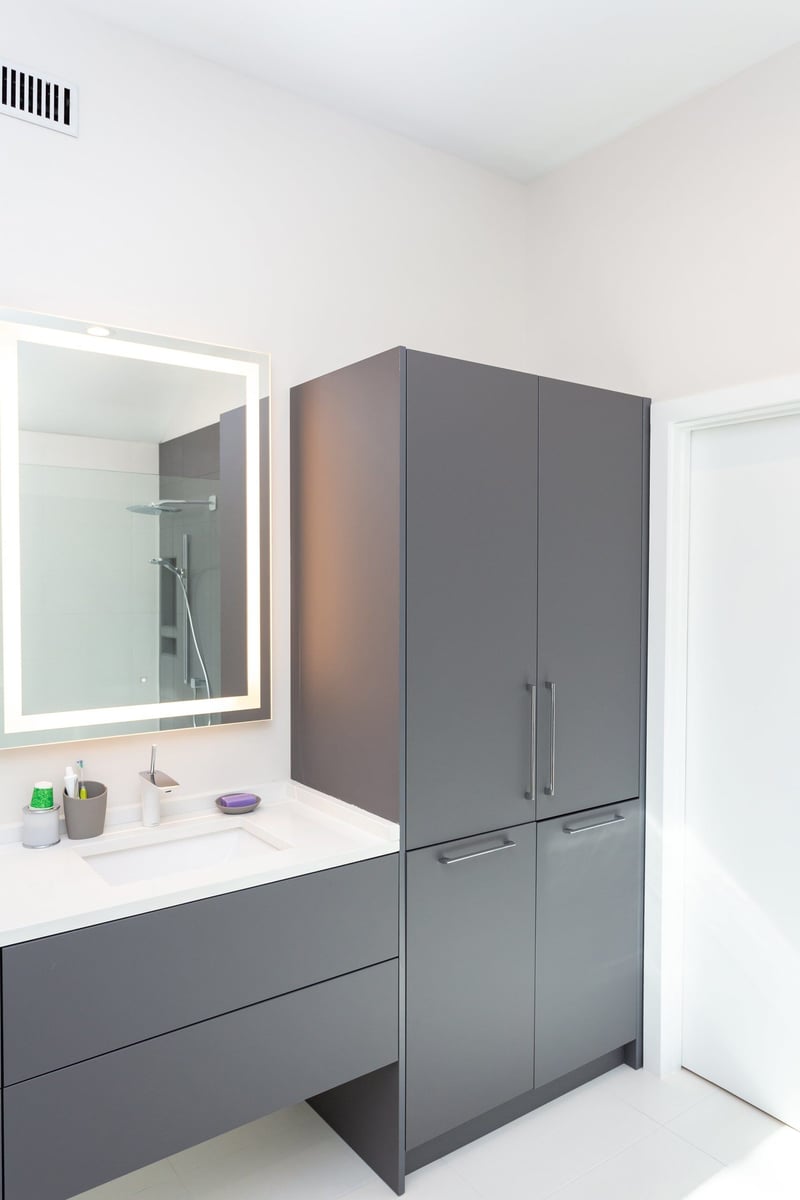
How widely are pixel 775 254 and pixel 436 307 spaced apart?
3.23ft

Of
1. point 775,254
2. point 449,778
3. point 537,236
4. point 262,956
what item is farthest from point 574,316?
point 262,956

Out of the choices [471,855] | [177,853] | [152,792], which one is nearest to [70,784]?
[152,792]

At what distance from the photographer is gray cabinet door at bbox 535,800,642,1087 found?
87.6 inches

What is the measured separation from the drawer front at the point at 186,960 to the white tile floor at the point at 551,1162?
23.4 inches

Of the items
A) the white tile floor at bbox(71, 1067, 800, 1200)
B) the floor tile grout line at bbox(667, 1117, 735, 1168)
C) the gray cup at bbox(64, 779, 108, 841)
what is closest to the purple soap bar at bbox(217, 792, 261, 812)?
the gray cup at bbox(64, 779, 108, 841)

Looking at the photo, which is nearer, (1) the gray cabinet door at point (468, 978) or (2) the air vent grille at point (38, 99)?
(2) the air vent grille at point (38, 99)

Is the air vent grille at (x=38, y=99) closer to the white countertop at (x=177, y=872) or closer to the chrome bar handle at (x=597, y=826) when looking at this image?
the white countertop at (x=177, y=872)

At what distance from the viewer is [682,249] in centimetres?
240

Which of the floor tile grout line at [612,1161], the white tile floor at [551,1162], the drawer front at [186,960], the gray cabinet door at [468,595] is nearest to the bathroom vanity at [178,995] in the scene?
the drawer front at [186,960]

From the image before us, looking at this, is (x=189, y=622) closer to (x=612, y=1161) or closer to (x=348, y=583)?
(x=348, y=583)

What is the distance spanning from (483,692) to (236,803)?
27.5 inches

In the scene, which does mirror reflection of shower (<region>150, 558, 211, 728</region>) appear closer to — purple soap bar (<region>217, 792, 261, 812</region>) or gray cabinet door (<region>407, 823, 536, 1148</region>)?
purple soap bar (<region>217, 792, 261, 812</region>)

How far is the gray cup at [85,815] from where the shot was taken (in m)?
1.90

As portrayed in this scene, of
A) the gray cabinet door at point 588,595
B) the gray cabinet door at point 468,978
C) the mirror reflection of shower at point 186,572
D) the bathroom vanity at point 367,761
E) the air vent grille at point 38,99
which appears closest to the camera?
the bathroom vanity at point 367,761
